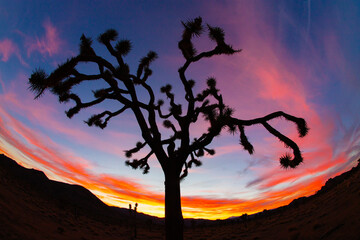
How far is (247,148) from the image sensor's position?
6070mm

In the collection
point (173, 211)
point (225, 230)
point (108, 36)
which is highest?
point (108, 36)

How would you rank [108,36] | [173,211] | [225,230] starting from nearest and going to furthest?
[173,211], [108,36], [225,230]

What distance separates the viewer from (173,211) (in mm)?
4430

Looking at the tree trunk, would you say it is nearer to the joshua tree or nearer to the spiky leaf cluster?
the joshua tree

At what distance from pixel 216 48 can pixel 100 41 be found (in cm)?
382

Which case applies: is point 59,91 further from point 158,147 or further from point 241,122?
point 241,122

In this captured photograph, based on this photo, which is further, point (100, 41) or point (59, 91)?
point (100, 41)

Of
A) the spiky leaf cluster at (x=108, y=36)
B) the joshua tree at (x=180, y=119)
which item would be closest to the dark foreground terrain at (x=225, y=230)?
the joshua tree at (x=180, y=119)

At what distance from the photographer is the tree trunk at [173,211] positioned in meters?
4.29

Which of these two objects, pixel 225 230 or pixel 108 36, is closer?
pixel 108 36

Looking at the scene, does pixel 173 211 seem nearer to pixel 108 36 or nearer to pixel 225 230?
pixel 108 36

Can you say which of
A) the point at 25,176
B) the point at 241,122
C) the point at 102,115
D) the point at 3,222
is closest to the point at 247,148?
the point at 241,122

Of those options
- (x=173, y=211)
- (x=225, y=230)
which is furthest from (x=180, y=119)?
(x=225, y=230)

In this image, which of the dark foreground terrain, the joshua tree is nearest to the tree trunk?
the joshua tree
